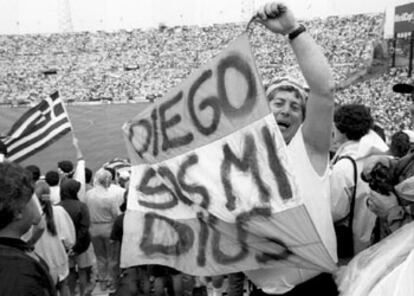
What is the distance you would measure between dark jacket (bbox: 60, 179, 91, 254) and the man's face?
332cm

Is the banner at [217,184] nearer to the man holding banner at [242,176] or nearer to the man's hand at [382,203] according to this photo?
the man holding banner at [242,176]

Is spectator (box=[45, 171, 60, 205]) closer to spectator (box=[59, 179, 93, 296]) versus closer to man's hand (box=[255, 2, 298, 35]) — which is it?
spectator (box=[59, 179, 93, 296])

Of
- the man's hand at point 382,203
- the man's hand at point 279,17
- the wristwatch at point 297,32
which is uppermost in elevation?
the man's hand at point 279,17

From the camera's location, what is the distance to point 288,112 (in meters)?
2.39

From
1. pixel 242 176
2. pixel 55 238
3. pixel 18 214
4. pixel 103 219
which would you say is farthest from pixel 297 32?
pixel 103 219

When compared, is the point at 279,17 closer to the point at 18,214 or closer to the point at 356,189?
the point at 356,189

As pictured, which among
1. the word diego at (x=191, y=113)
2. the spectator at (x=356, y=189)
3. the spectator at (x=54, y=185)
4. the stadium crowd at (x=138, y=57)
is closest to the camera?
the word diego at (x=191, y=113)

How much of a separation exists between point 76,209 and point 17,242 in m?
3.15

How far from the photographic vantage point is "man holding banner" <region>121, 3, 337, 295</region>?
2102 millimetres

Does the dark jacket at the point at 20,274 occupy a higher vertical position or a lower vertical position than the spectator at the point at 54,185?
higher

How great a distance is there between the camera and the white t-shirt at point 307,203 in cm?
210

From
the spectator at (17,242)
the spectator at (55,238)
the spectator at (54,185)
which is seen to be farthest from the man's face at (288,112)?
the spectator at (54,185)

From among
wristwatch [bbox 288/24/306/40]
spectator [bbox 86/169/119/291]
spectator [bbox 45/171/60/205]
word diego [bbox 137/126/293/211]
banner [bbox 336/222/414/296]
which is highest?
wristwatch [bbox 288/24/306/40]

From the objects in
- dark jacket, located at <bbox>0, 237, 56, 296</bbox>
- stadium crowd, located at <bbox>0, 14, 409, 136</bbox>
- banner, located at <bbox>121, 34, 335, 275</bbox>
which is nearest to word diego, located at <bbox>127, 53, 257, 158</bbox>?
banner, located at <bbox>121, 34, 335, 275</bbox>
